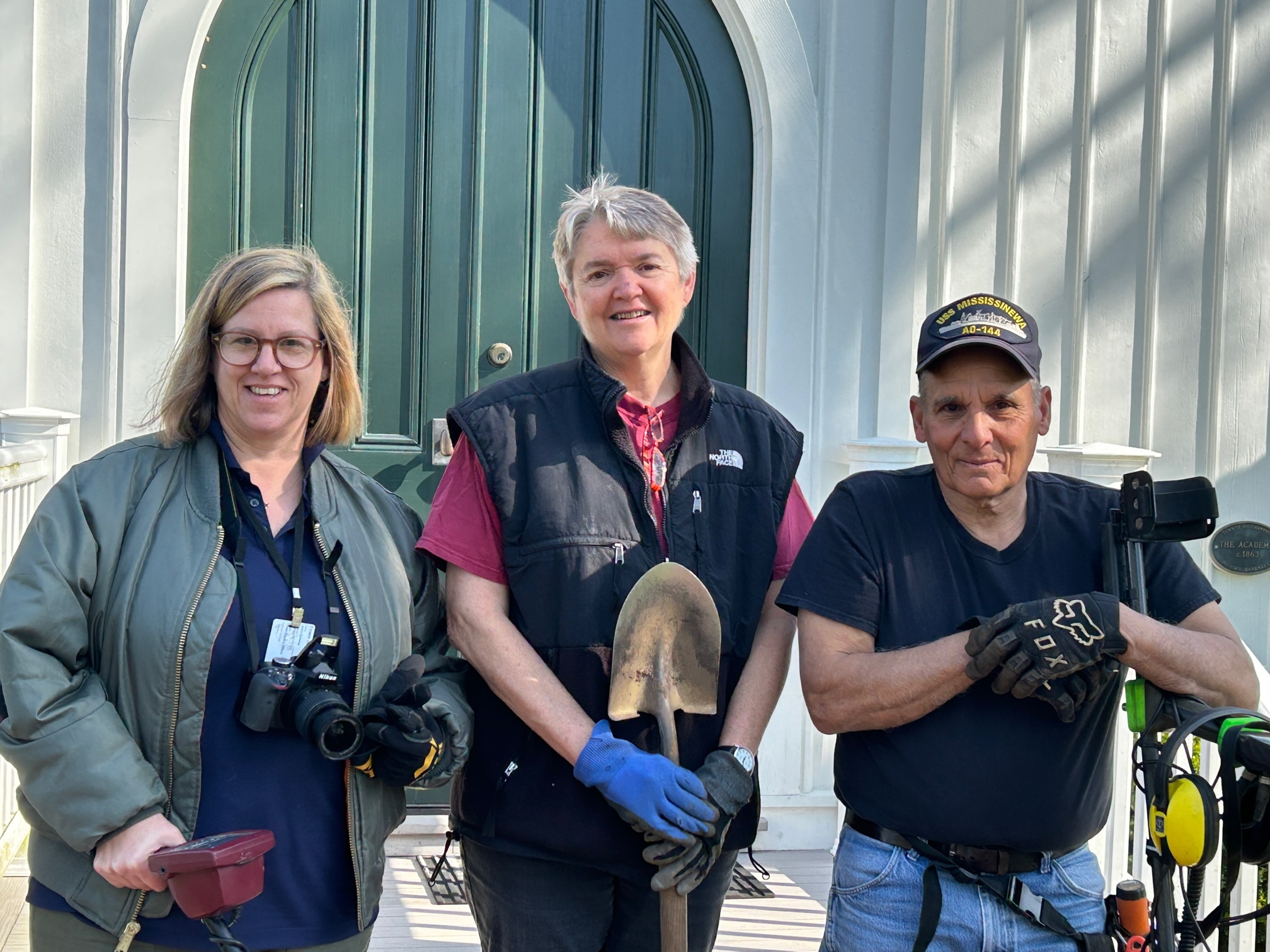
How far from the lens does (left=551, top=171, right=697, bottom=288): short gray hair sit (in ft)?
6.68

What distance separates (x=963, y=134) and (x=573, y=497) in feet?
8.48

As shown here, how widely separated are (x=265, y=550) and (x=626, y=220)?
2.71 ft

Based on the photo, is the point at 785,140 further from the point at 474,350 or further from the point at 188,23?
the point at 188,23

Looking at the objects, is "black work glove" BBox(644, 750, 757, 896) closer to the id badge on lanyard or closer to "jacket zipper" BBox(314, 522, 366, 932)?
"jacket zipper" BBox(314, 522, 366, 932)

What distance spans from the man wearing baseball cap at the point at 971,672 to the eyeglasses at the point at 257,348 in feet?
2.97

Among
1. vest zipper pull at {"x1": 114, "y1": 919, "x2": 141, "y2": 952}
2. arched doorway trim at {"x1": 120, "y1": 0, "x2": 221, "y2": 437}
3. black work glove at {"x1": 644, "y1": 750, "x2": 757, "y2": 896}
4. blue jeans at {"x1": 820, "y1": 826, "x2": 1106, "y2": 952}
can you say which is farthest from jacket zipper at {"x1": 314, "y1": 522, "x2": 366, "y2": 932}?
arched doorway trim at {"x1": 120, "y1": 0, "x2": 221, "y2": 437}

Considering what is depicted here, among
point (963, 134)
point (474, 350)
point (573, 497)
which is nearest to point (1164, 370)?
point (963, 134)

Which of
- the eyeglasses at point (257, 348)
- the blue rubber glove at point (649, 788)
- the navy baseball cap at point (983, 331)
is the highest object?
the navy baseball cap at point (983, 331)

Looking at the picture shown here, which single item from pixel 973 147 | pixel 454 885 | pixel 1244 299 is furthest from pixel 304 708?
pixel 1244 299

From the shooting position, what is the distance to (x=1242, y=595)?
12.7 feet

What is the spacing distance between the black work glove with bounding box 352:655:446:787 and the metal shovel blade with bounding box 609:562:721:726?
12.3 inches

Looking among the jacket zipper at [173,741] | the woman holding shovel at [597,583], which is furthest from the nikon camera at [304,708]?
the woman holding shovel at [597,583]

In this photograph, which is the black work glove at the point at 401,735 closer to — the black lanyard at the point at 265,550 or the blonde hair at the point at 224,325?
the black lanyard at the point at 265,550

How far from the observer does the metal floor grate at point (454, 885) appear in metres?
3.57
